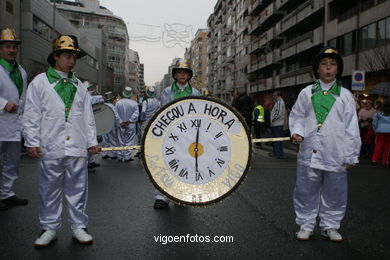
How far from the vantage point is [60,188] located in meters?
3.69

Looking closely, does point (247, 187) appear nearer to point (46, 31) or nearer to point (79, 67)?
point (46, 31)

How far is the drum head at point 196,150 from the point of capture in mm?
3412

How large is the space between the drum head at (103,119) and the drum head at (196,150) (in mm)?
5446

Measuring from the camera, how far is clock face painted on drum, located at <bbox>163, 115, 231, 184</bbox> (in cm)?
345

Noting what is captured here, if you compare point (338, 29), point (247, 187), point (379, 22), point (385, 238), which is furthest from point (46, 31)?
point (385, 238)

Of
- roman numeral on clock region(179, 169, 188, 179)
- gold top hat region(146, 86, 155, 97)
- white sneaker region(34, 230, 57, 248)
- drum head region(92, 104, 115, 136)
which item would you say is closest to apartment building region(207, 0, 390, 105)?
gold top hat region(146, 86, 155, 97)

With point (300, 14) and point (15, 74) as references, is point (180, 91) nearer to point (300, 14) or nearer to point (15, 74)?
point (15, 74)

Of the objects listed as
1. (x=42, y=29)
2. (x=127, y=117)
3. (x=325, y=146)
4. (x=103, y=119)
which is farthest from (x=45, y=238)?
(x=42, y=29)

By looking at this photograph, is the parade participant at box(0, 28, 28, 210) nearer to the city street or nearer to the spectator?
the city street

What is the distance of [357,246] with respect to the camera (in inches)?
142

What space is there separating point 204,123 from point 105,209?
84.8 inches

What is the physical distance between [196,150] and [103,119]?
5.63m

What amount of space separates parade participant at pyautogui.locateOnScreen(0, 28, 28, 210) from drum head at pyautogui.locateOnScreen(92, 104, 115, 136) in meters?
3.51

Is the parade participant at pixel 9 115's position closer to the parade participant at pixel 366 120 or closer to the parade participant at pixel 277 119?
the parade participant at pixel 277 119
